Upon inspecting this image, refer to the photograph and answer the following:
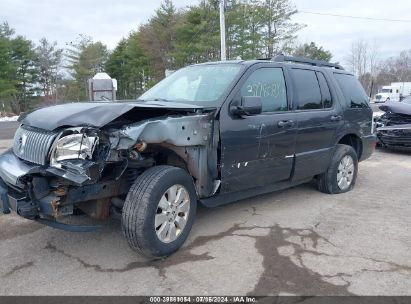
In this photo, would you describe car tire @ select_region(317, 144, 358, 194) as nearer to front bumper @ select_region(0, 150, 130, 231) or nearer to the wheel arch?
the wheel arch

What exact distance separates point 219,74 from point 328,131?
1.87 metres

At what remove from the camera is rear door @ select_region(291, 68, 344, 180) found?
5.06 m

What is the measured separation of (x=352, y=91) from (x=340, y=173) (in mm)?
1277

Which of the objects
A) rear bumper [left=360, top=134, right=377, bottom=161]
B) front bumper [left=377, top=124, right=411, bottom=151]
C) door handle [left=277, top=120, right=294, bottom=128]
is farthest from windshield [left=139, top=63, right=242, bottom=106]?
front bumper [left=377, top=124, right=411, bottom=151]

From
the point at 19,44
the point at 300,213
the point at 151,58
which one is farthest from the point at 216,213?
the point at 19,44

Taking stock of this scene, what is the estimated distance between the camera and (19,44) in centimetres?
4328

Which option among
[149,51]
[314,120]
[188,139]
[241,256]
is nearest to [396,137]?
[314,120]

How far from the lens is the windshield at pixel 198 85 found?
171 inches

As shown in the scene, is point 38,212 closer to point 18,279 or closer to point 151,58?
point 18,279

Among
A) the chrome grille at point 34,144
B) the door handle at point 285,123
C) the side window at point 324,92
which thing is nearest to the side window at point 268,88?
the door handle at point 285,123

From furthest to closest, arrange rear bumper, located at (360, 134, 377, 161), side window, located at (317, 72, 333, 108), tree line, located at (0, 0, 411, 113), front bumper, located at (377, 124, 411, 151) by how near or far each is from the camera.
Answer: tree line, located at (0, 0, 411, 113) → front bumper, located at (377, 124, 411, 151) → rear bumper, located at (360, 134, 377, 161) → side window, located at (317, 72, 333, 108)

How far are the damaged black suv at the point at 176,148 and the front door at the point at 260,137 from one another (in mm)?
13

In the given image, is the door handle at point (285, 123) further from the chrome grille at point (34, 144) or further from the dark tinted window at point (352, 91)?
the chrome grille at point (34, 144)

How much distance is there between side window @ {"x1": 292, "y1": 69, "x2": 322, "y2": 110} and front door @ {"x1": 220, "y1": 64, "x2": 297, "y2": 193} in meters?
0.27
